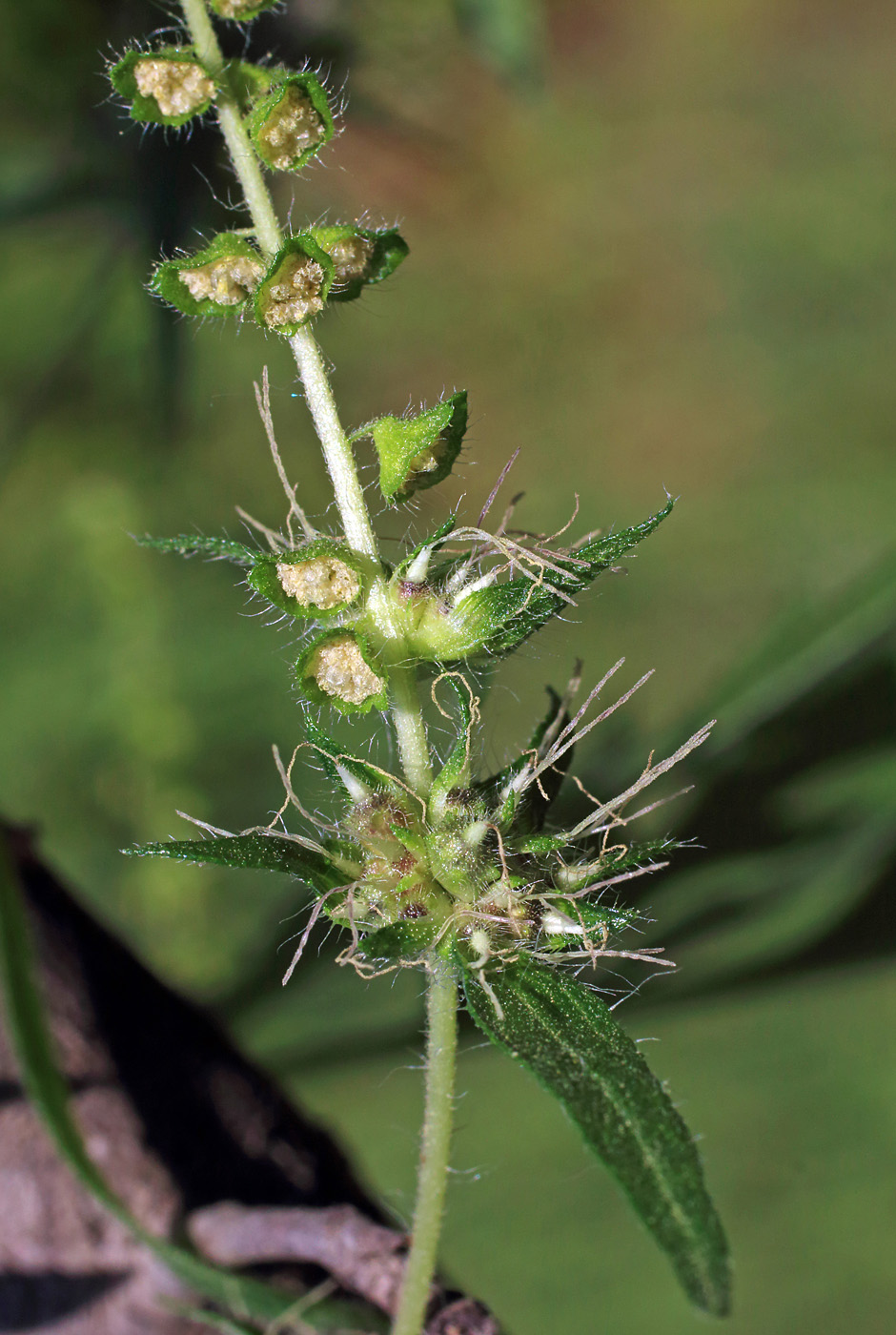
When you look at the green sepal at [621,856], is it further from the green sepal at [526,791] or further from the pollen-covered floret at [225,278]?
the pollen-covered floret at [225,278]

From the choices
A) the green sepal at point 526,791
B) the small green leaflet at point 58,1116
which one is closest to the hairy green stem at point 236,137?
the green sepal at point 526,791

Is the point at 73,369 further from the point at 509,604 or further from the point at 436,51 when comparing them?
the point at 509,604

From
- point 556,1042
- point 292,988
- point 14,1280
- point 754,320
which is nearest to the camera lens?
point 556,1042

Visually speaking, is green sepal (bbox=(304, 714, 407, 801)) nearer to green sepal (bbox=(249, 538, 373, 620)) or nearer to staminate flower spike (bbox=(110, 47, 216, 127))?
green sepal (bbox=(249, 538, 373, 620))

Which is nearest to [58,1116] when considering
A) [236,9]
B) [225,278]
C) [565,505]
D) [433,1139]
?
[433,1139]

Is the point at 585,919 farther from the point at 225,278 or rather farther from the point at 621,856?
the point at 225,278

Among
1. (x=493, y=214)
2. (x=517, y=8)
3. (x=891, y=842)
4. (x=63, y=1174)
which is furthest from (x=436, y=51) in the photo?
(x=63, y=1174)
